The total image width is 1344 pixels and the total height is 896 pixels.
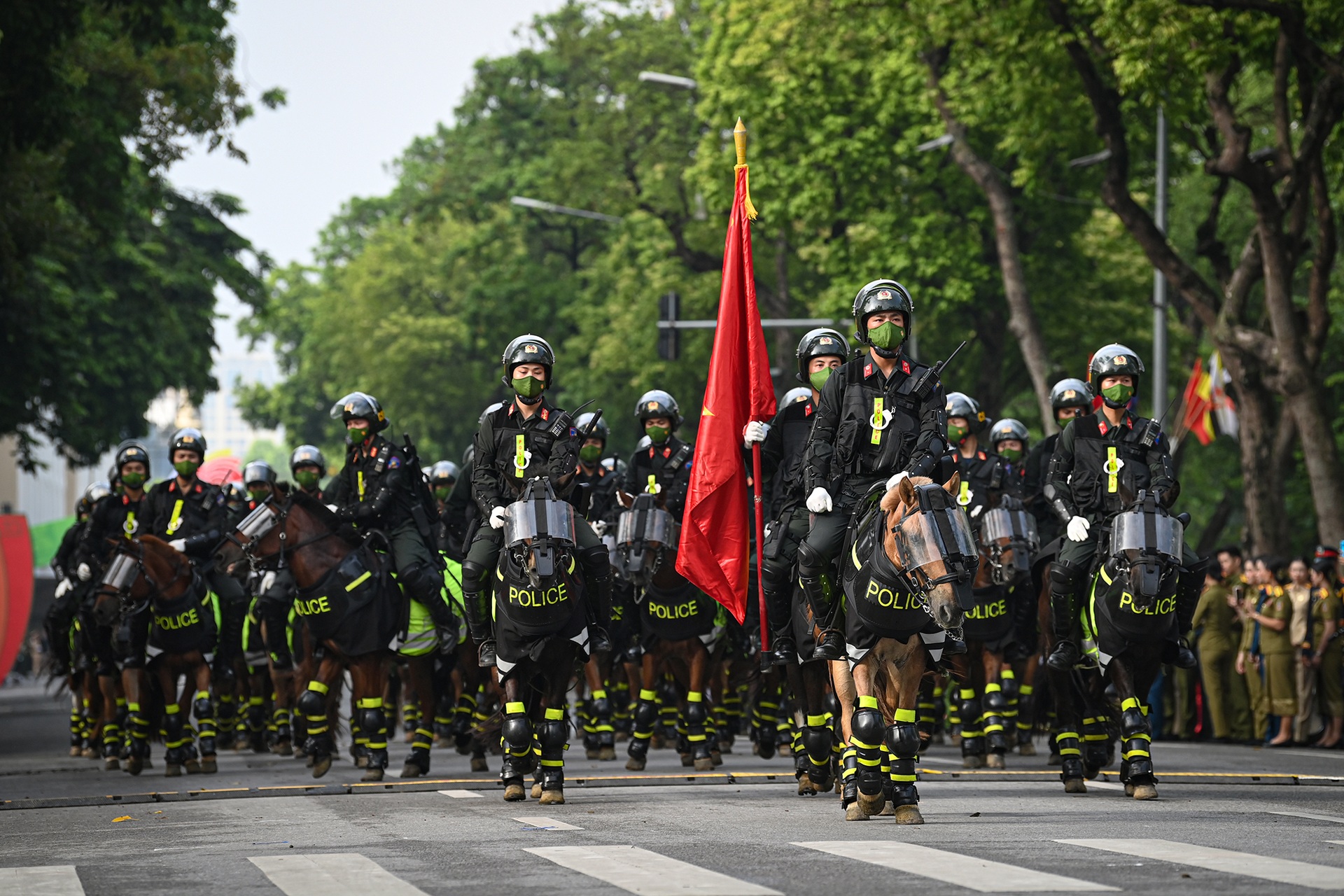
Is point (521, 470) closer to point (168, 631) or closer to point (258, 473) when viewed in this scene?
point (168, 631)

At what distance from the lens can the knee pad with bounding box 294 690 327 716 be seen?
50.5 feet

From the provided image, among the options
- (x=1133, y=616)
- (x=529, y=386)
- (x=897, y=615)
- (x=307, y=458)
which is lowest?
(x=897, y=615)

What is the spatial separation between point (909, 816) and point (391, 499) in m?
5.99

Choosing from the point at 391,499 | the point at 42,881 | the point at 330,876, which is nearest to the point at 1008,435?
the point at 391,499

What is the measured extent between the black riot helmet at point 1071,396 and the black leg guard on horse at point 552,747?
5.38 m

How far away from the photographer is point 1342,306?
1503 inches

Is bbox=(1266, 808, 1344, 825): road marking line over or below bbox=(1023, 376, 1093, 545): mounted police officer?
below

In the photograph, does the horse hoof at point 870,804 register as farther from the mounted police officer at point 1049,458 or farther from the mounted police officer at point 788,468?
the mounted police officer at point 1049,458

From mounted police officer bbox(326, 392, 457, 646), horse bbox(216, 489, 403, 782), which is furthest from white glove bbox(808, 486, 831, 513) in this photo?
mounted police officer bbox(326, 392, 457, 646)

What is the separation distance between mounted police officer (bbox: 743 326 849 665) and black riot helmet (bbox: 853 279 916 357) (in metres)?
1.17

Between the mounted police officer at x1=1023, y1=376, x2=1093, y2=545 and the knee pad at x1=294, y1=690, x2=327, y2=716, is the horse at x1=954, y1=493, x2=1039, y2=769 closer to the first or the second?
the mounted police officer at x1=1023, y1=376, x2=1093, y2=545

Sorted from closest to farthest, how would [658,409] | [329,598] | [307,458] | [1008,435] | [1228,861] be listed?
1. [1228,861]
2. [329,598]
3. [658,409]
4. [1008,435]
5. [307,458]

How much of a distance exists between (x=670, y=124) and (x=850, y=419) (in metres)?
38.2

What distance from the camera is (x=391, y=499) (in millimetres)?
15852
